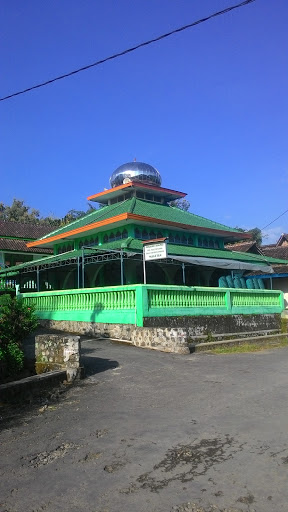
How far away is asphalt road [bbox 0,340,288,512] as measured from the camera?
3.04m

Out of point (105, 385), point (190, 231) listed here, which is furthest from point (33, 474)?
point (190, 231)

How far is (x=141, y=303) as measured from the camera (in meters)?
11.2

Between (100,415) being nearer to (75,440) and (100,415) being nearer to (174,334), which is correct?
(75,440)

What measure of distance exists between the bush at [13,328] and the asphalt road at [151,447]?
3.75 feet

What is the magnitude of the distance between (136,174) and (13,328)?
1823cm

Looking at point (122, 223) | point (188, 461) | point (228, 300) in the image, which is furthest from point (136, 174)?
point (188, 461)

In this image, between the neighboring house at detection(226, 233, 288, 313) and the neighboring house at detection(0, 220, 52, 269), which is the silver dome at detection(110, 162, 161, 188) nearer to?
the neighboring house at detection(0, 220, 52, 269)

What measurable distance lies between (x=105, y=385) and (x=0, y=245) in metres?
22.0

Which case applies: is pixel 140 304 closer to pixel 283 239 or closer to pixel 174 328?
pixel 174 328

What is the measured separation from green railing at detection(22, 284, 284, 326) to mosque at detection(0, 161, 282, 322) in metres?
0.07

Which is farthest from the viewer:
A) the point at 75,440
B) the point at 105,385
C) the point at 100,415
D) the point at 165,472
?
the point at 105,385

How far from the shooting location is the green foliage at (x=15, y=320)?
733 centimetres

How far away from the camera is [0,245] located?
1063 inches

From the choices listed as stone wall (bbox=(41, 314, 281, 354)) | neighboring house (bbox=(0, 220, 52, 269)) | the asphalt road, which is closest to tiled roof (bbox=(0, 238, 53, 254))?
neighboring house (bbox=(0, 220, 52, 269))
